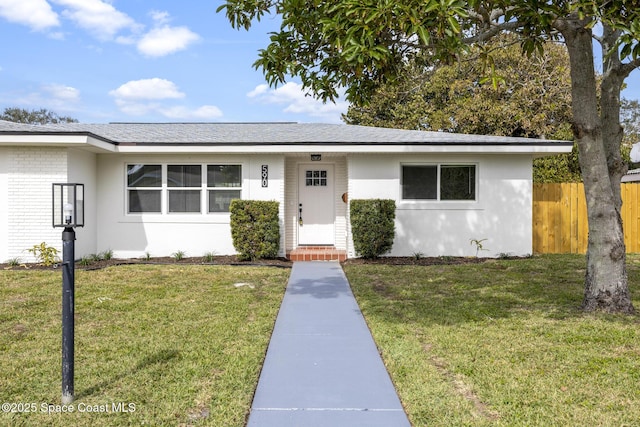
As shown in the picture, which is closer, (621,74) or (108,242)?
(621,74)

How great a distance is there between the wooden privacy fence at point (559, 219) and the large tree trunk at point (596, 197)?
705 cm

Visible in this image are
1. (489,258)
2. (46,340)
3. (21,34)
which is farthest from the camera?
(21,34)

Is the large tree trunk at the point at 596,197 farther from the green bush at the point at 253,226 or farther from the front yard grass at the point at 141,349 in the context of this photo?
the green bush at the point at 253,226

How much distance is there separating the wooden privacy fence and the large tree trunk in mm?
7045

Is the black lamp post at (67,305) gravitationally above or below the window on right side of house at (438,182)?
below

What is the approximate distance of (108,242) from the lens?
37.8 feet

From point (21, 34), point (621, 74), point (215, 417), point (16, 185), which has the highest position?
point (21, 34)

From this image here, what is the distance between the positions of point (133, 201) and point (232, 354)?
8182 mm

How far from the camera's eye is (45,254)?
10.1 metres

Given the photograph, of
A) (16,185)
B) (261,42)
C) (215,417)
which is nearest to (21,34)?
(16,185)

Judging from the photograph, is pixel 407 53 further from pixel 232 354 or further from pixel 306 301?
pixel 232 354

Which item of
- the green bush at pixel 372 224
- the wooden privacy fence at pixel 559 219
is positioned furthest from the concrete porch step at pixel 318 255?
the wooden privacy fence at pixel 559 219

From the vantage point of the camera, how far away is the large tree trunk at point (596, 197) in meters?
5.98

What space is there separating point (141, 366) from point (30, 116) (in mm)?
47427
